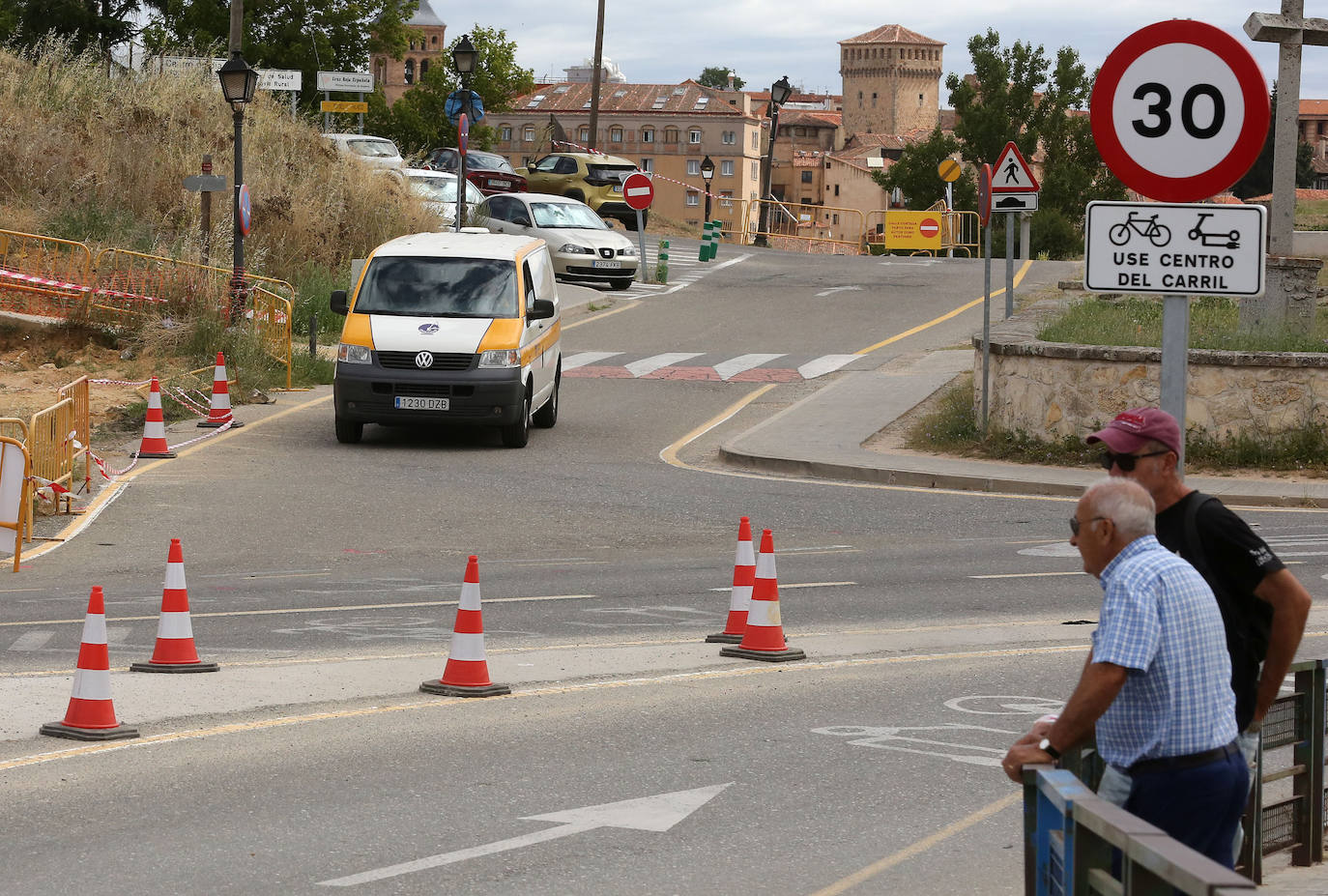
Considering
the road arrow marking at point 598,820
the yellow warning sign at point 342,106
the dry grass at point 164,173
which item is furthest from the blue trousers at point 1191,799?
the yellow warning sign at point 342,106

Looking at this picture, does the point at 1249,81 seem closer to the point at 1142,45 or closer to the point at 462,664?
the point at 1142,45

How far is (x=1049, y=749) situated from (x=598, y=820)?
257cm

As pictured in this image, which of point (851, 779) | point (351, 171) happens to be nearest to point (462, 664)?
point (851, 779)

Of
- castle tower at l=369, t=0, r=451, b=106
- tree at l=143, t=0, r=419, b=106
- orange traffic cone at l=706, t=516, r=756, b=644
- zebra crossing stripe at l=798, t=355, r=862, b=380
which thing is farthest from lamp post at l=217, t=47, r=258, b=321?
castle tower at l=369, t=0, r=451, b=106

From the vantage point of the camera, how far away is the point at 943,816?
6.70m

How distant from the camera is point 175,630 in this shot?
29.5 feet

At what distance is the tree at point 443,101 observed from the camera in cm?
7031

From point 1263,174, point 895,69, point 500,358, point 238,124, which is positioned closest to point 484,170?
point 238,124

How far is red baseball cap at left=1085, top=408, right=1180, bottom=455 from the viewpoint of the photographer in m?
4.82

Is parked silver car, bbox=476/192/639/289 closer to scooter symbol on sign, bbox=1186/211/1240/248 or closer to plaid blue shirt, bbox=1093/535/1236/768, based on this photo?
scooter symbol on sign, bbox=1186/211/1240/248

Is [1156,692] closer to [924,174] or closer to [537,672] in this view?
[537,672]

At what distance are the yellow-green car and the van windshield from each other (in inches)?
1020

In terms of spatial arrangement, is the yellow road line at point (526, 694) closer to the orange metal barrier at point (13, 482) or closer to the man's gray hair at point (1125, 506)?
the man's gray hair at point (1125, 506)

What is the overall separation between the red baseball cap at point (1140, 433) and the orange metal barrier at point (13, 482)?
9.81m
